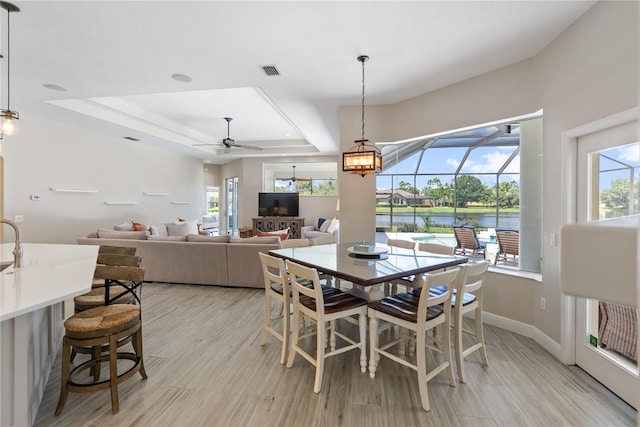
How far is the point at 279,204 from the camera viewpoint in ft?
31.7

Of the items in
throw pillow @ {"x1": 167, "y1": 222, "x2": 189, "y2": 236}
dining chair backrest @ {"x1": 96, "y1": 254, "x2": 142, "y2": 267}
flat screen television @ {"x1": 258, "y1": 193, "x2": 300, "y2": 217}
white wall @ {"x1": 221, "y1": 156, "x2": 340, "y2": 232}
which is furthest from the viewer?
white wall @ {"x1": 221, "y1": 156, "x2": 340, "y2": 232}

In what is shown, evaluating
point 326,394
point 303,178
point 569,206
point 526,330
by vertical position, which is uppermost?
point 303,178

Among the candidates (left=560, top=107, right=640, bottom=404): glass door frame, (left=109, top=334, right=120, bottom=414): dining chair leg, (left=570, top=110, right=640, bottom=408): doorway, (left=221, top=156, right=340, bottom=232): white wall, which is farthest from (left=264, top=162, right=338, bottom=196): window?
(left=109, top=334, right=120, bottom=414): dining chair leg

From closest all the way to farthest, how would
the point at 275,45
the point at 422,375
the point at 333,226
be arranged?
the point at 422,375, the point at 275,45, the point at 333,226

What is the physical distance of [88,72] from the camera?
3.51 meters

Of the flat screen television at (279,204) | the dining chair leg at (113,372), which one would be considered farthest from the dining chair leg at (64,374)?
the flat screen television at (279,204)

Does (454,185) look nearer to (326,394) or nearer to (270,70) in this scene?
A: (270,70)

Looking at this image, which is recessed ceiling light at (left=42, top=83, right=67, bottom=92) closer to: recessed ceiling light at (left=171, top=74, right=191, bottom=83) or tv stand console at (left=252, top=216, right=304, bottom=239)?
recessed ceiling light at (left=171, top=74, right=191, bottom=83)

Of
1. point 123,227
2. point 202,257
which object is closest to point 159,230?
point 123,227

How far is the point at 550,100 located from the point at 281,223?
25.3ft

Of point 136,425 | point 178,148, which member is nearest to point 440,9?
point 136,425

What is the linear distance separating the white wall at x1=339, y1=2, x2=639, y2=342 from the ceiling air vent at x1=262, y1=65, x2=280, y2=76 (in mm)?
1628

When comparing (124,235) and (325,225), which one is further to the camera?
(325,225)

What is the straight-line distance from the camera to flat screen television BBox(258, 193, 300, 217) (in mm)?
9656
